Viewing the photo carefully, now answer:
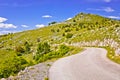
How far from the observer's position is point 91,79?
938 inches

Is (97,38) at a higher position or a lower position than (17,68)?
higher

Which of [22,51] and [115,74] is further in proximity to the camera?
[22,51]

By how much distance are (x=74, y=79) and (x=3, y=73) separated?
27.7 metres

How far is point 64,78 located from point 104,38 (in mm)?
50996

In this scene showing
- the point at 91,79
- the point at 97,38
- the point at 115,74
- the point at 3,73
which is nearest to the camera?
the point at 91,79

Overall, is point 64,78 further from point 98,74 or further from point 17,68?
point 17,68

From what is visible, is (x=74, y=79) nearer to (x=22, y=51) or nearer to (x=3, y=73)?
(x=3, y=73)

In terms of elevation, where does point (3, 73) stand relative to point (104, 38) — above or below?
below

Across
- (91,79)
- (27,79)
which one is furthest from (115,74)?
(27,79)

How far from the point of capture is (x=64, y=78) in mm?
25203

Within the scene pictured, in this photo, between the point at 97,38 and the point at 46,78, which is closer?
the point at 46,78

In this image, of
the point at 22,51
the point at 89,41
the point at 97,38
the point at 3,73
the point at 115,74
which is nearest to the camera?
the point at 115,74

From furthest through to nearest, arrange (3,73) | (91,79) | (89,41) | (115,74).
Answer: (89,41), (3,73), (115,74), (91,79)

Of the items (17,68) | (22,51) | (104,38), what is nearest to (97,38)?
(104,38)
